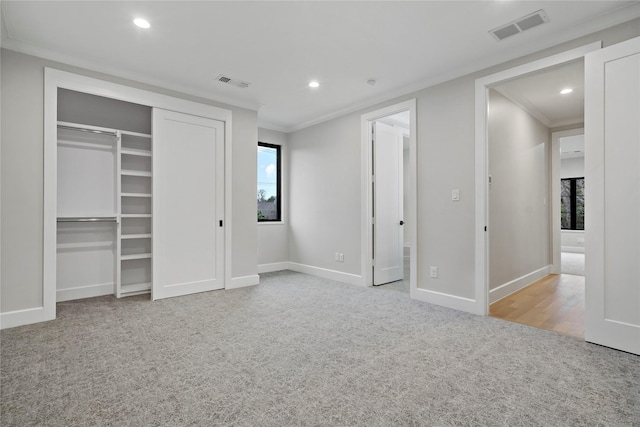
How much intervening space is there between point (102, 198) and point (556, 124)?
22.9 feet

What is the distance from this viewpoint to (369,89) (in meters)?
4.02

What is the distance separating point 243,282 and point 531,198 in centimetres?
442

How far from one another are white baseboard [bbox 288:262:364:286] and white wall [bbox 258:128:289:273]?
0.28m

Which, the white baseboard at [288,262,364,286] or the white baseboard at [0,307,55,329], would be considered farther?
the white baseboard at [288,262,364,286]

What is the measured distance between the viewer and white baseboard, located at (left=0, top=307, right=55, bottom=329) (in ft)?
9.44

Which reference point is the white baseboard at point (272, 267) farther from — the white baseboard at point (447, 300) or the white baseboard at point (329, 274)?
the white baseboard at point (447, 300)

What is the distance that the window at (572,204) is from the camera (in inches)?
353

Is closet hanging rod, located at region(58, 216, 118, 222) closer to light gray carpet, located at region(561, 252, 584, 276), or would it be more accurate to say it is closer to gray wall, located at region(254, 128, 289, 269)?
gray wall, located at region(254, 128, 289, 269)

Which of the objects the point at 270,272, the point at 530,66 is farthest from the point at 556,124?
the point at 270,272

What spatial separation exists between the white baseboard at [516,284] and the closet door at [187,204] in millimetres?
3473

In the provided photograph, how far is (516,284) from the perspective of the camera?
4309 mm

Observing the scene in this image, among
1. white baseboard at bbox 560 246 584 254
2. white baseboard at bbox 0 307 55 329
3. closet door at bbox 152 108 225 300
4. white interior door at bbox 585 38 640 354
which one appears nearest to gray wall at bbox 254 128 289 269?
closet door at bbox 152 108 225 300

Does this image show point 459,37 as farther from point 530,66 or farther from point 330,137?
point 330,137

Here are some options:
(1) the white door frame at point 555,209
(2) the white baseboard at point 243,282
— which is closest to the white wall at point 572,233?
(1) the white door frame at point 555,209
